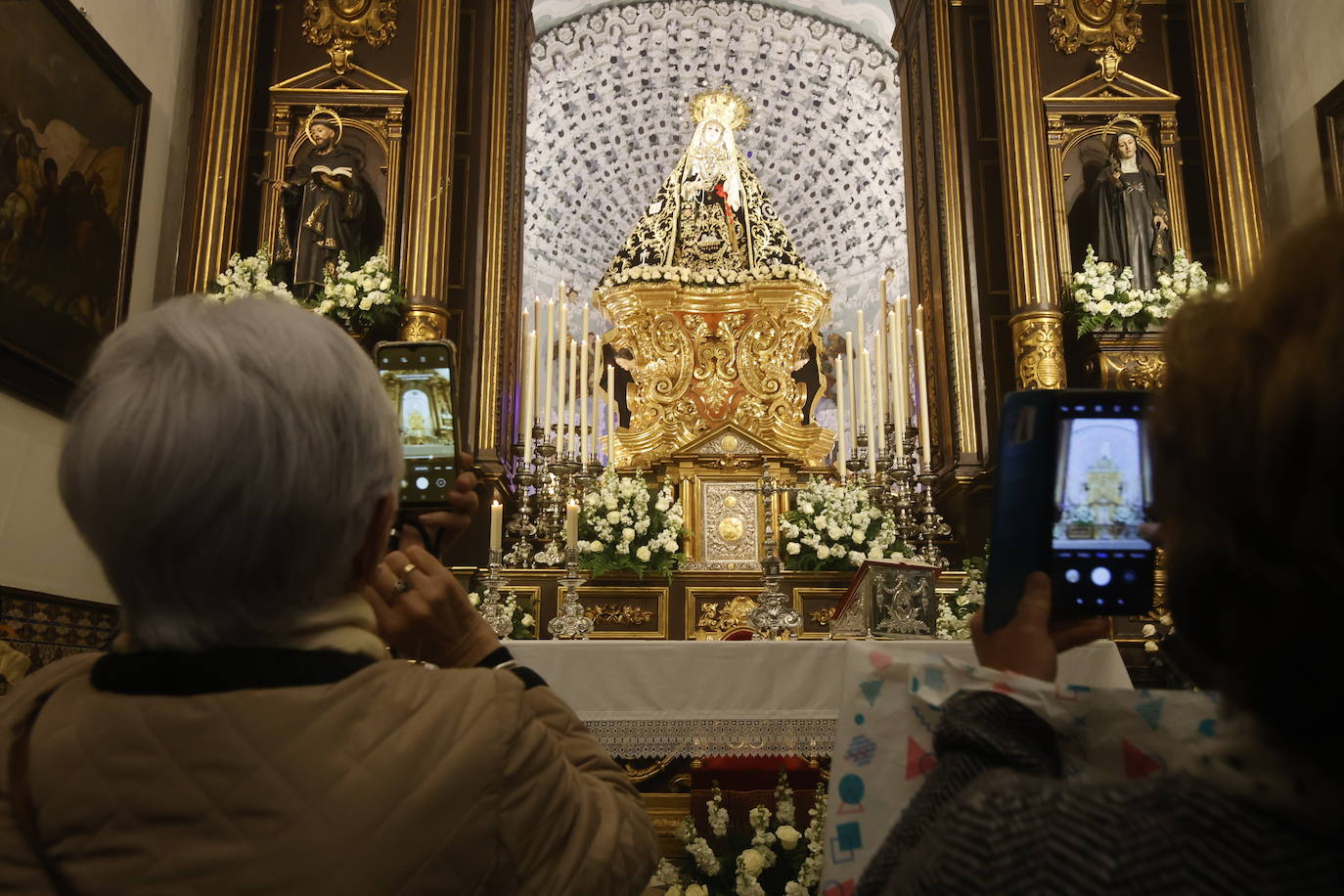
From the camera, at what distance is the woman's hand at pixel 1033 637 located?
38.9 inches

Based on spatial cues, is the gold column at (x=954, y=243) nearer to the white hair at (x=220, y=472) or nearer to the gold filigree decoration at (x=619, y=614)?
the gold filigree decoration at (x=619, y=614)

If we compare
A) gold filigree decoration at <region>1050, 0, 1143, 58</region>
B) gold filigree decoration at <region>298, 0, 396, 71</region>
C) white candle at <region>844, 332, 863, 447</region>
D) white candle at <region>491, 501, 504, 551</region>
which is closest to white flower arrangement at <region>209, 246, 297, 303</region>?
gold filigree decoration at <region>298, 0, 396, 71</region>

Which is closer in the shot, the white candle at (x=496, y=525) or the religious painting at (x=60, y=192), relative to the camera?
the white candle at (x=496, y=525)

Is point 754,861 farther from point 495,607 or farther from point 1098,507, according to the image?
point 1098,507

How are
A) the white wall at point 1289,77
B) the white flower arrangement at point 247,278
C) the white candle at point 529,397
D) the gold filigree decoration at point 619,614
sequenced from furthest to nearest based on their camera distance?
1. the white wall at point 1289,77
2. the white flower arrangement at point 247,278
3. the white candle at point 529,397
4. the gold filigree decoration at point 619,614

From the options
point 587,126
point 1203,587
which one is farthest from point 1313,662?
point 587,126

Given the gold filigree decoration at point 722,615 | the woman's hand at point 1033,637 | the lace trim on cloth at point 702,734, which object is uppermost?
the woman's hand at point 1033,637

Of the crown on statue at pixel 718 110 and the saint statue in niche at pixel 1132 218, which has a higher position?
the crown on statue at pixel 718 110

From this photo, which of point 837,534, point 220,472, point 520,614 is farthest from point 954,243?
point 220,472

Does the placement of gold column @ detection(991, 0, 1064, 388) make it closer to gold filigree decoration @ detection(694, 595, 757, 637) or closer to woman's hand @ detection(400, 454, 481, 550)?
gold filigree decoration @ detection(694, 595, 757, 637)

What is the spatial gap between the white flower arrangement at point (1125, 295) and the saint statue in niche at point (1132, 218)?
0.12 m

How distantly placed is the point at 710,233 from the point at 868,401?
1.88 m

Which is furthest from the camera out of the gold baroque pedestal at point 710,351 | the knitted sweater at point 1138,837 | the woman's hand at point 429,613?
the gold baroque pedestal at point 710,351

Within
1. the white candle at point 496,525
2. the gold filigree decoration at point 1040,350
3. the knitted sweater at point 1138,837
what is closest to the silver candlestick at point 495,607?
the white candle at point 496,525
